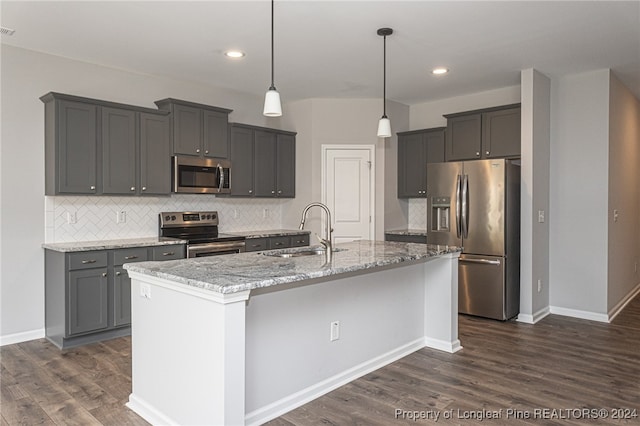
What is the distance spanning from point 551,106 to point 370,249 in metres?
3.04

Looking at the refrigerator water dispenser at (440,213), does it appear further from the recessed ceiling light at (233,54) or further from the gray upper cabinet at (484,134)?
the recessed ceiling light at (233,54)

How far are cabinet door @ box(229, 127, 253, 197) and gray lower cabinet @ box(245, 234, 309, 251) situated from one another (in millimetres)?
644

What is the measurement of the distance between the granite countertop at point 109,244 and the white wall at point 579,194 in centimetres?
410

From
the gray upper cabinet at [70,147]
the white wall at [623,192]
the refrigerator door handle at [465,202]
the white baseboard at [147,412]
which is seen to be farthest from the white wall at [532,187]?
the gray upper cabinet at [70,147]

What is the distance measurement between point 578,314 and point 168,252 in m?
4.39

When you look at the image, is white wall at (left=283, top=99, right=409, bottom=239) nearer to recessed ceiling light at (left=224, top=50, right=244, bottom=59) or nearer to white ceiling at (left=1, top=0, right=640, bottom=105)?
white ceiling at (left=1, top=0, right=640, bottom=105)

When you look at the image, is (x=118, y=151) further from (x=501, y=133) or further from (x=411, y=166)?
(x=501, y=133)

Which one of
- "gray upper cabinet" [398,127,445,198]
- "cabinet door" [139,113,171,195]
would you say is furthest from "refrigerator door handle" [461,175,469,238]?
"cabinet door" [139,113,171,195]

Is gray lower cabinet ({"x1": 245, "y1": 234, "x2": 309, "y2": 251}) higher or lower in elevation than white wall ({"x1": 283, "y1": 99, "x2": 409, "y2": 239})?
lower

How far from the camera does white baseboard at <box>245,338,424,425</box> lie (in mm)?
2600

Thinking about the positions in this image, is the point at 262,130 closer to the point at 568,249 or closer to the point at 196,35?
the point at 196,35

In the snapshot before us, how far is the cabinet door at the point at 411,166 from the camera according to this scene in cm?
609

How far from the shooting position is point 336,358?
→ 3.09 meters

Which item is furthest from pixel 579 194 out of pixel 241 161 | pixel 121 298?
pixel 121 298
